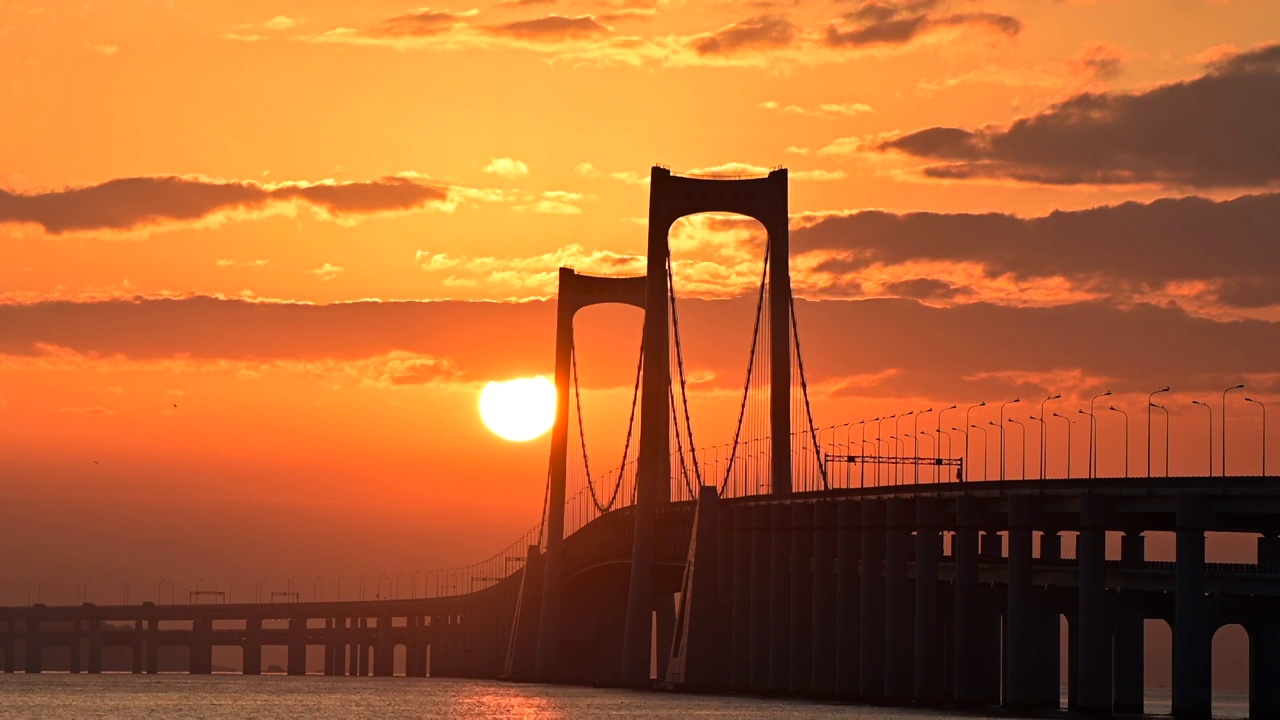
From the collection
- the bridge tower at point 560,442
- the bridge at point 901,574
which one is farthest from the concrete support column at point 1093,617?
the bridge tower at point 560,442

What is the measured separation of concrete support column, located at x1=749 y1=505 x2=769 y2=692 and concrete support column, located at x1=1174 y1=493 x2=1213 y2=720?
33594 mm

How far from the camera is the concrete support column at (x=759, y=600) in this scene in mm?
107000

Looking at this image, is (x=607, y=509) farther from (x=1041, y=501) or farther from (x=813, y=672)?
(x=1041, y=501)

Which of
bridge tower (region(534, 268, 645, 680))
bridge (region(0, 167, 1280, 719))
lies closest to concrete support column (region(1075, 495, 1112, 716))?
bridge (region(0, 167, 1280, 719))

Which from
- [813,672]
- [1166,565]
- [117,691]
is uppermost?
[1166,565]

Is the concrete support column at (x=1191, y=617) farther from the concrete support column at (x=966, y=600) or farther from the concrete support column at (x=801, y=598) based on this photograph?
the concrete support column at (x=801, y=598)

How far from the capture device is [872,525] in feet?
320

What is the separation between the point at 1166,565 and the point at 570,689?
6700 cm

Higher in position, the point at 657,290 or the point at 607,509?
the point at 657,290

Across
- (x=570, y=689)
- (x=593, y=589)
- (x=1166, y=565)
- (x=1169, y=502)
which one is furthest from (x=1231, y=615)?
(x=593, y=589)

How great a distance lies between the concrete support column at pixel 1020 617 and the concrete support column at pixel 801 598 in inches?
694

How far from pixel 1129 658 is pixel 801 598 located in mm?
16779

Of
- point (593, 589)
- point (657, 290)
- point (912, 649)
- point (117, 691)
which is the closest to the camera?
point (912, 649)

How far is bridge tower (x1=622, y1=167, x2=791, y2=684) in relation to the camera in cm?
11575
